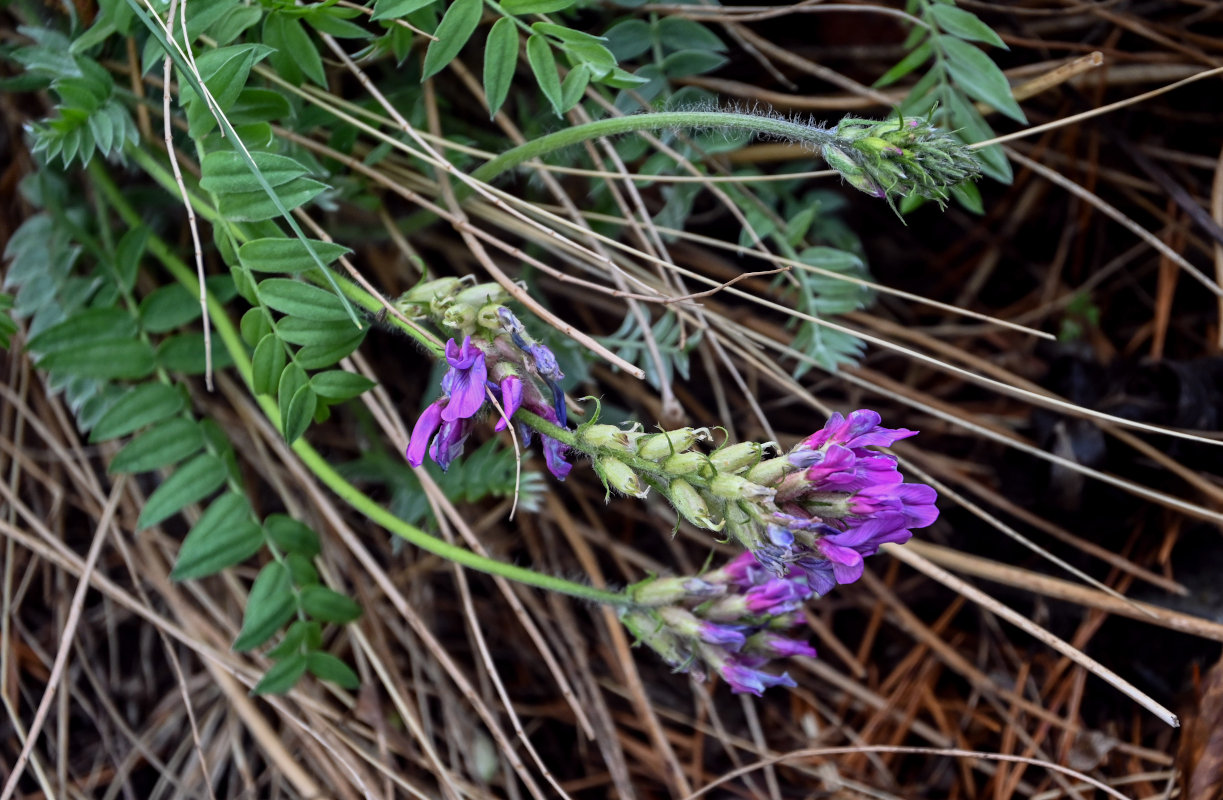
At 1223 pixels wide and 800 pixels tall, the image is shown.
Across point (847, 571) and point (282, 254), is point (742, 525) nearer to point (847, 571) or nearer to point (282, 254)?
point (847, 571)

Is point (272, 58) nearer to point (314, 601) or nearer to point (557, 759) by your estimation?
point (314, 601)

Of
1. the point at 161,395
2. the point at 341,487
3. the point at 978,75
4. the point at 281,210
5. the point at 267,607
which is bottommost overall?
→ the point at 267,607

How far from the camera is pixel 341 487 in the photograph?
5.30 ft

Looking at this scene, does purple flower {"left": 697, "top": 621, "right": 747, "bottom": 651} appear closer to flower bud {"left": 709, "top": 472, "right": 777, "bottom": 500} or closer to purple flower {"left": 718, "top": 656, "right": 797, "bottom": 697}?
purple flower {"left": 718, "top": 656, "right": 797, "bottom": 697}

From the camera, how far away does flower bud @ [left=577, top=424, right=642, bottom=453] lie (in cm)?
127

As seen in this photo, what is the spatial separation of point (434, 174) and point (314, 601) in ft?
2.74

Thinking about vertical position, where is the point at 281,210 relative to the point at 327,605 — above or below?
above

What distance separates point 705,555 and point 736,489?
1022 mm

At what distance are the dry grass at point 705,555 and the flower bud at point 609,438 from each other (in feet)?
1.89

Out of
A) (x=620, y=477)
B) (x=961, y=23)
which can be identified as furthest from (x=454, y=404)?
(x=961, y=23)

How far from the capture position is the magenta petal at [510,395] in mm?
1257

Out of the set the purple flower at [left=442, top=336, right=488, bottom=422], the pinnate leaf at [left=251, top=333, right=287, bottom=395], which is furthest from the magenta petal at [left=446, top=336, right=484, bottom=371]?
the pinnate leaf at [left=251, top=333, right=287, bottom=395]

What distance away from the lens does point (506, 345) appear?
4.37 feet

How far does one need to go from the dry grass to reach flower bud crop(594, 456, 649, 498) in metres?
0.60
